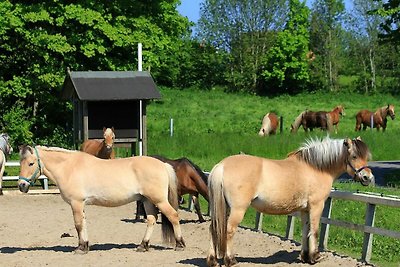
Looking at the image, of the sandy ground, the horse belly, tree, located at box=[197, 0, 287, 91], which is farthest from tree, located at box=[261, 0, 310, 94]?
the horse belly

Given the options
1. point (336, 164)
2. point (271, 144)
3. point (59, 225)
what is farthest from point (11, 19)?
point (336, 164)

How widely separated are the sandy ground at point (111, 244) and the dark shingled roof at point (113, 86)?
16.0ft

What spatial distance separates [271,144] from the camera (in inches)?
1246

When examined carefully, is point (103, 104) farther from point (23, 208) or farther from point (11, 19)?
point (11, 19)

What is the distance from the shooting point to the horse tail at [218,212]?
33.3ft

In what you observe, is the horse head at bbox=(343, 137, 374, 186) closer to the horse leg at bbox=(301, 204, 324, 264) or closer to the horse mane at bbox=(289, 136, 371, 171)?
the horse mane at bbox=(289, 136, 371, 171)

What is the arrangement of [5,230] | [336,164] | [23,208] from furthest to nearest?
1. [23,208]
2. [5,230]
3. [336,164]

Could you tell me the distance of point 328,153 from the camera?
11047mm

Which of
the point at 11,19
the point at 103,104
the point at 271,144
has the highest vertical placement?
the point at 11,19

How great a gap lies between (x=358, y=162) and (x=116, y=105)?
13475mm

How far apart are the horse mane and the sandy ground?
133 cm

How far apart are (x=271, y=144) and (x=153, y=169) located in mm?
19716

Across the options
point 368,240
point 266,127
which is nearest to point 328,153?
point 368,240

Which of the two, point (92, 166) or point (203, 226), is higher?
point (92, 166)
